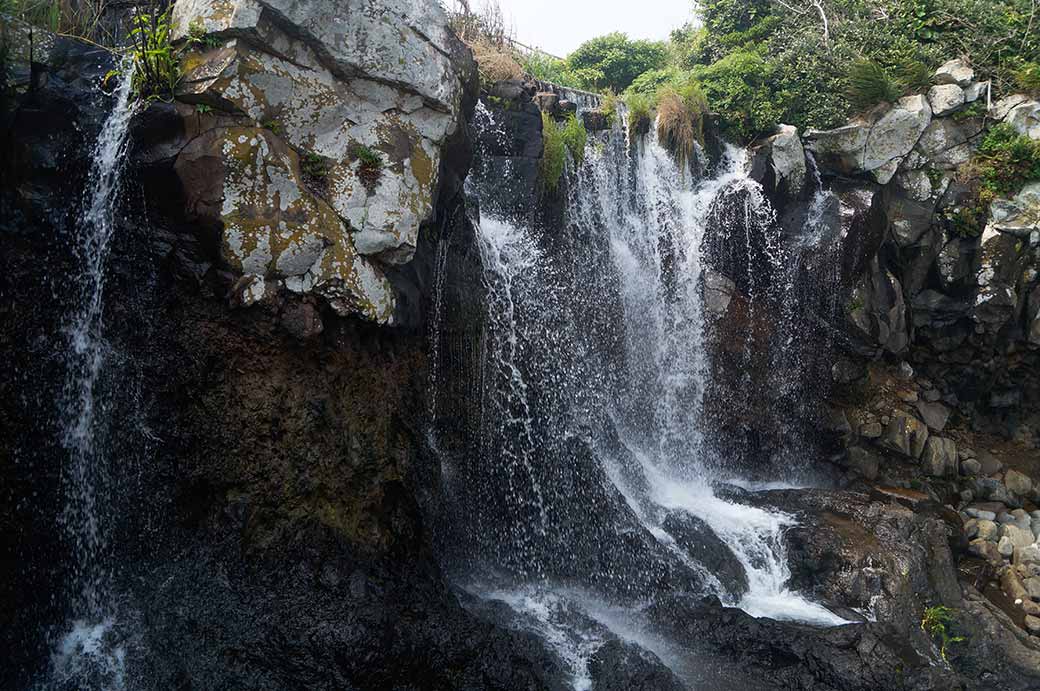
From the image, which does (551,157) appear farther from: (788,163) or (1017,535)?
(1017,535)

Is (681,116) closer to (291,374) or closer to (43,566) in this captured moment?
(291,374)

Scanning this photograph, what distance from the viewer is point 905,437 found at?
10.9 metres

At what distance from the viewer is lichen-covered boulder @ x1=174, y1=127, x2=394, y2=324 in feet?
18.5

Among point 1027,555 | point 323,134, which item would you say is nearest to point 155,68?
point 323,134

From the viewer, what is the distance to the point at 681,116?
452 inches

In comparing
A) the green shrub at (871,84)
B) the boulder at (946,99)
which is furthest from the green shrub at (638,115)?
the boulder at (946,99)

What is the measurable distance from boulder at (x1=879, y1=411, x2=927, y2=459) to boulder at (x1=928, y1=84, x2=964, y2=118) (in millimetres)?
5225

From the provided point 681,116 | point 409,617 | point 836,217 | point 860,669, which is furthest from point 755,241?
point 409,617

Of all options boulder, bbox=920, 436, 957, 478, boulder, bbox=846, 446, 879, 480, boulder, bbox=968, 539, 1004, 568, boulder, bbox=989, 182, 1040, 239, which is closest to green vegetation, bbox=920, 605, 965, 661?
boulder, bbox=968, 539, 1004, 568

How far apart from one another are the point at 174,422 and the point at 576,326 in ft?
18.0

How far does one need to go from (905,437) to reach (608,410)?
→ 509 centimetres

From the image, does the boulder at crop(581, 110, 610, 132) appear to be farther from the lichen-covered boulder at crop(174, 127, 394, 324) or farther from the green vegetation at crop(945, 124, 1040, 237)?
the lichen-covered boulder at crop(174, 127, 394, 324)

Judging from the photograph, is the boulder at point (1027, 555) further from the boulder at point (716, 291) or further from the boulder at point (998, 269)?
the boulder at point (716, 291)

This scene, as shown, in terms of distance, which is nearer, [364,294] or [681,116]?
[364,294]
